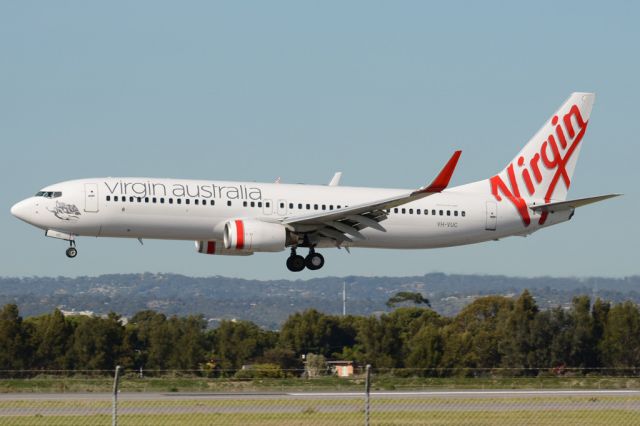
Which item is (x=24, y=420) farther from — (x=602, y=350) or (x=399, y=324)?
(x=399, y=324)

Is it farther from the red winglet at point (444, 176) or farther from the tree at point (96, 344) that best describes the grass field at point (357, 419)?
the tree at point (96, 344)

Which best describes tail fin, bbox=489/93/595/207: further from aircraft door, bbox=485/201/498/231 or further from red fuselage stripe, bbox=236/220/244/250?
red fuselage stripe, bbox=236/220/244/250

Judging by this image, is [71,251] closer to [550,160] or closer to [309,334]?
[550,160]

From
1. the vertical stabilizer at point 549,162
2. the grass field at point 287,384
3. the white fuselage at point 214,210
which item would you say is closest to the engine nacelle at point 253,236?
the white fuselage at point 214,210

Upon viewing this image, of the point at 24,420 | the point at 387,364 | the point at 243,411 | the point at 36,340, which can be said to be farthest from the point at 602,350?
the point at 24,420

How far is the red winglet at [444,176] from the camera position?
160ft

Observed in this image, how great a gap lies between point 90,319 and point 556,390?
48821mm

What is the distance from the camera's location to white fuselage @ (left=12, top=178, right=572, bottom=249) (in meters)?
51.5

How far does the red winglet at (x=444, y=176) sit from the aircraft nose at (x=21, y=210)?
55.1ft

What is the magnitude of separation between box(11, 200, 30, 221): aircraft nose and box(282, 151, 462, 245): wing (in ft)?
36.4

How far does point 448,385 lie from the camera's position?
158 ft

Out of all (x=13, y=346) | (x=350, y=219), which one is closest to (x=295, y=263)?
(x=350, y=219)

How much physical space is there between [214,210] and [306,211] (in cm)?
437

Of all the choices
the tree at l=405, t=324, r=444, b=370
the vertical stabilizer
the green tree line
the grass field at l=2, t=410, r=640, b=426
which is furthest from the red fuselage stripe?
the tree at l=405, t=324, r=444, b=370
